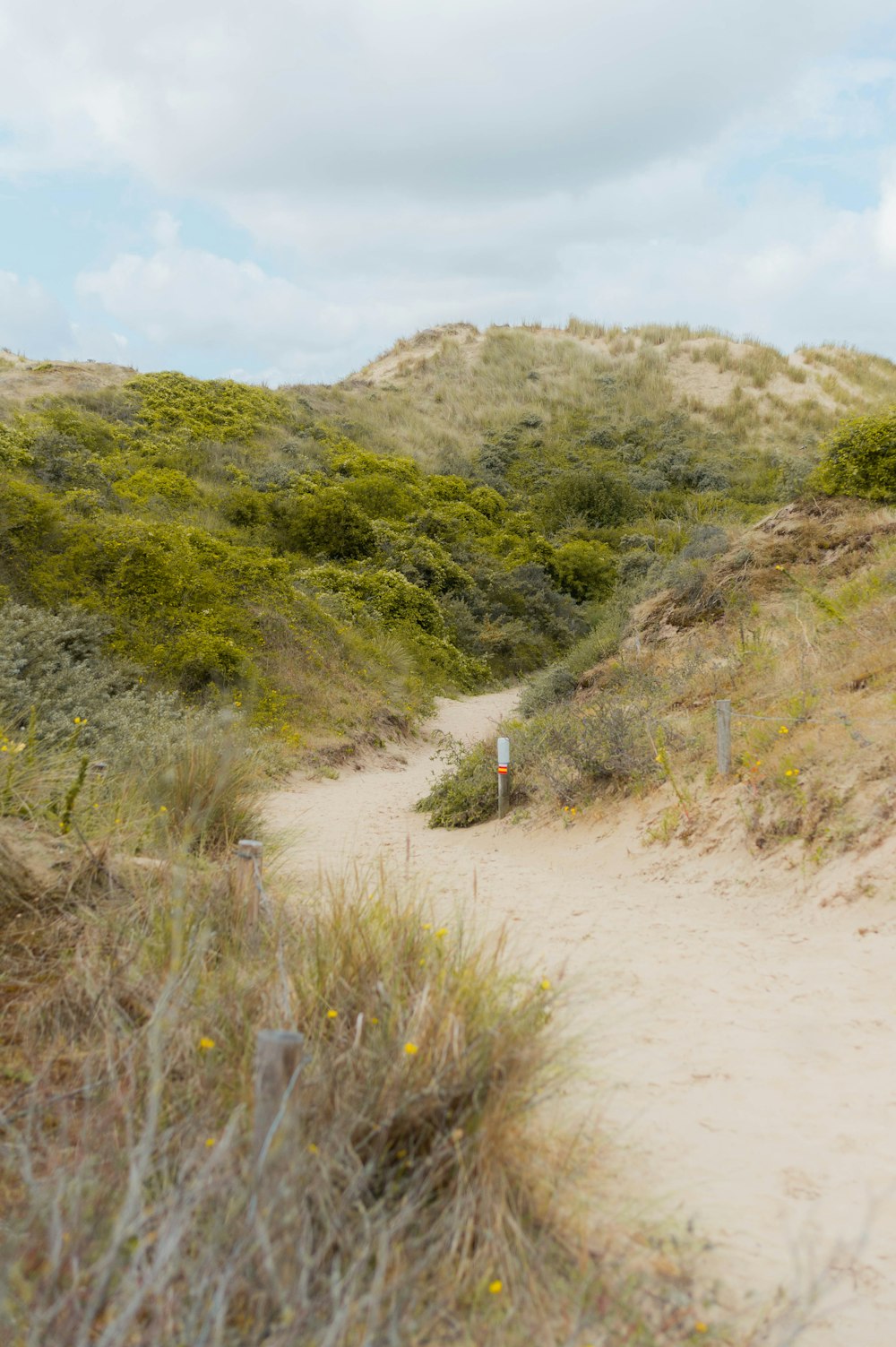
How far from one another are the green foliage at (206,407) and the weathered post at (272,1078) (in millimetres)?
25682

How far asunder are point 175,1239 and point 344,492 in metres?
22.5

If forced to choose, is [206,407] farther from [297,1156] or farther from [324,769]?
[297,1156]

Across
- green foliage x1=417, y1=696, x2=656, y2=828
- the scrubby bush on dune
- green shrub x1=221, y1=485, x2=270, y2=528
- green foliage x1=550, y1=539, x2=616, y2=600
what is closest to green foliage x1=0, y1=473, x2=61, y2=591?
green foliage x1=417, y1=696, x2=656, y2=828

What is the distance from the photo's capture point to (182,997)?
117 inches

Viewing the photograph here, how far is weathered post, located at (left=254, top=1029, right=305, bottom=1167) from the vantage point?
218cm

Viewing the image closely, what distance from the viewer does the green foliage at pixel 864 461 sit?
14.0 metres

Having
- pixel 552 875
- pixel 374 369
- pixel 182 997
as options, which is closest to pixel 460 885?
pixel 552 875

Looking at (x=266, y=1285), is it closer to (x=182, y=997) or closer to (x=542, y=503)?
(x=182, y=997)

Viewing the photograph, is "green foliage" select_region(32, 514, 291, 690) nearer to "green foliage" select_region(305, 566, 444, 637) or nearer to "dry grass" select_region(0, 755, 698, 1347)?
"green foliage" select_region(305, 566, 444, 637)

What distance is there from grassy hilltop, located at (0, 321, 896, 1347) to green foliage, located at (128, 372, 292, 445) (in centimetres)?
17

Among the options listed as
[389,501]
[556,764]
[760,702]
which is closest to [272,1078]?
[760,702]

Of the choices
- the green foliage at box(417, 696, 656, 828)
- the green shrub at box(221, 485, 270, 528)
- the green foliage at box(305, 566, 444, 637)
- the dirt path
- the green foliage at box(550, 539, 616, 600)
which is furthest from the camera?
the green foliage at box(550, 539, 616, 600)

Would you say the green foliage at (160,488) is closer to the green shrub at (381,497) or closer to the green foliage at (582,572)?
the green shrub at (381,497)

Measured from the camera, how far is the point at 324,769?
1339 cm
